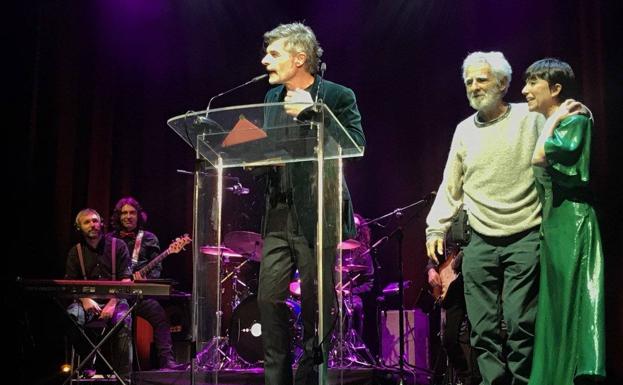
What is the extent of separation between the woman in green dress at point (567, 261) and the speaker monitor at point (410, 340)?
3452 mm

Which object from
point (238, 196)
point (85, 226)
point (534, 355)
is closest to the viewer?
point (238, 196)

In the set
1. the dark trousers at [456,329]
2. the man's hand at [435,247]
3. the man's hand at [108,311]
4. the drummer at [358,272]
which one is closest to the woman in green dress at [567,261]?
the man's hand at [435,247]

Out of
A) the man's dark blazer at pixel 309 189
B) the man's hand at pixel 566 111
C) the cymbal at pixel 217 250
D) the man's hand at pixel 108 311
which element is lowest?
the man's hand at pixel 108 311

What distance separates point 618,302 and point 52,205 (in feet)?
16.9

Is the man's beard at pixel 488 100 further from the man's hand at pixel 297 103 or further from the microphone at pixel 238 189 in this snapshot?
the microphone at pixel 238 189

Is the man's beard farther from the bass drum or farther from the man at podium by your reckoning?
the bass drum

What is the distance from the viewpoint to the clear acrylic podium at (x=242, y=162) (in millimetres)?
2537

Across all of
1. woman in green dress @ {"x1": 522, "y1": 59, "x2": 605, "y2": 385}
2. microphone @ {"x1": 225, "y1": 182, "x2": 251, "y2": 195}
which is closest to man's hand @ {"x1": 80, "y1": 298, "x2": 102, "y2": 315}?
microphone @ {"x1": 225, "y1": 182, "x2": 251, "y2": 195}

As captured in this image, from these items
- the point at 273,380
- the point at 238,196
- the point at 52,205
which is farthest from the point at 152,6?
the point at 273,380

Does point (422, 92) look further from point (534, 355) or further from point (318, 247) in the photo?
point (318, 247)

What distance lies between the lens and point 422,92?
22.1ft

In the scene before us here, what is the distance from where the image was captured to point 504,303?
314 centimetres

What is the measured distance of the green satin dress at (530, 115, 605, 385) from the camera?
2.99 meters

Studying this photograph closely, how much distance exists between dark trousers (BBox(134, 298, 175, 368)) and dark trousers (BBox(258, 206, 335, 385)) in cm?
429
